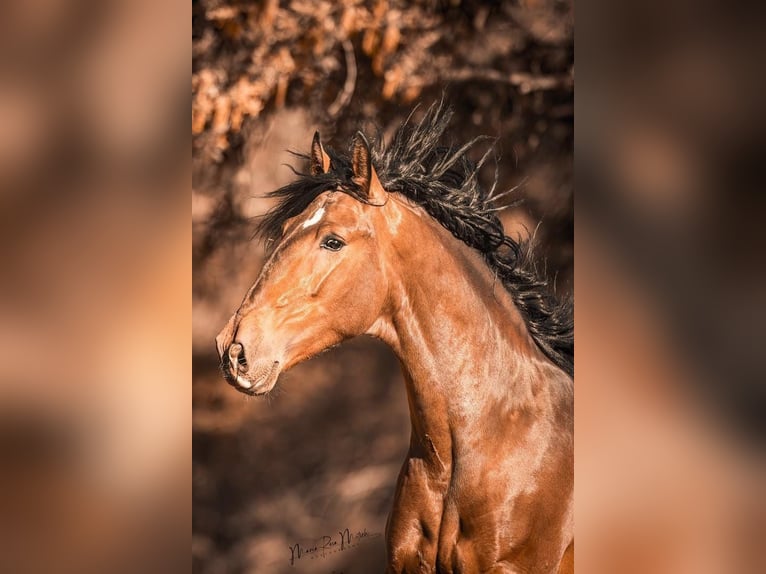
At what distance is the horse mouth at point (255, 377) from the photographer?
175 cm

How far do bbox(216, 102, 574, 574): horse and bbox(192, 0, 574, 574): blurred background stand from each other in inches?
1.9

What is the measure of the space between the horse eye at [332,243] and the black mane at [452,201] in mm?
89

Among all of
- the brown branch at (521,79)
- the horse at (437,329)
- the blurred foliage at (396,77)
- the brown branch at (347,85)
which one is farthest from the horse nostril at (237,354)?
the brown branch at (521,79)

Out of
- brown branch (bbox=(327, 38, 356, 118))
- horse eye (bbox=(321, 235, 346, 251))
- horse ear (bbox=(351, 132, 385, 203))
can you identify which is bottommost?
horse eye (bbox=(321, 235, 346, 251))

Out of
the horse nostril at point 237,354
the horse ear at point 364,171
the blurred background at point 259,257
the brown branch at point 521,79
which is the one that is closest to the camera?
the blurred background at point 259,257

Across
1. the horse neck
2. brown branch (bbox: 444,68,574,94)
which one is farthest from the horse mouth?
brown branch (bbox: 444,68,574,94)

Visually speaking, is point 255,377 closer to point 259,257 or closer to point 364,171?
point 259,257

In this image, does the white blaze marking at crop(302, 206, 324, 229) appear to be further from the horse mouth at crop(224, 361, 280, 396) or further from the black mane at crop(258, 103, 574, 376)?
the horse mouth at crop(224, 361, 280, 396)

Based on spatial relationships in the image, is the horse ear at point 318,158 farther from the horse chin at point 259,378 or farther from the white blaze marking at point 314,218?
the horse chin at point 259,378

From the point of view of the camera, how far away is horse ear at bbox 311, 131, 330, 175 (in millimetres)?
1842
